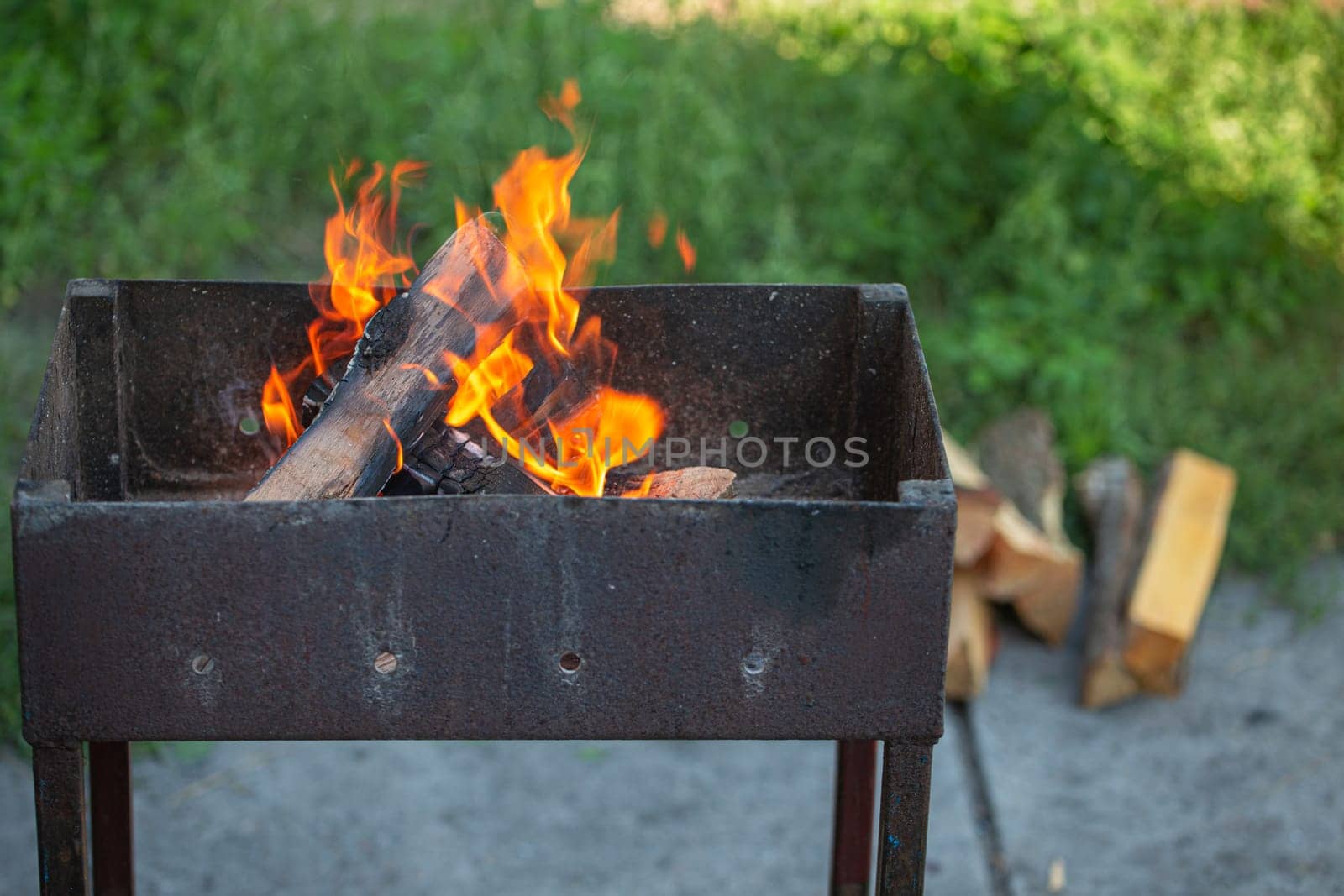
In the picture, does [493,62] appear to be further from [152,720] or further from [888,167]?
[152,720]

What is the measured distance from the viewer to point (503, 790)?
3029 mm

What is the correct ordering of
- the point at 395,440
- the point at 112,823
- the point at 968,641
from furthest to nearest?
1. the point at 968,641
2. the point at 112,823
3. the point at 395,440

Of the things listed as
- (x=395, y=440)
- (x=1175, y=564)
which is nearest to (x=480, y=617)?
(x=395, y=440)

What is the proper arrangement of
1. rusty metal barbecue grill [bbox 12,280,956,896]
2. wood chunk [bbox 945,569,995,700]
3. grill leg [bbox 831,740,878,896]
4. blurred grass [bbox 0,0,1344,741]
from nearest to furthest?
1. rusty metal barbecue grill [bbox 12,280,956,896]
2. grill leg [bbox 831,740,878,896]
3. wood chunk [bbox 945,569,995,700]
4. blurred grass [bbox 0,0,1344,741]

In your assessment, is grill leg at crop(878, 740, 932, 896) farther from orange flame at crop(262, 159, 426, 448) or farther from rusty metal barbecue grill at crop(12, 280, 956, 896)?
orange flame at crop(262, 159, 426, 448)

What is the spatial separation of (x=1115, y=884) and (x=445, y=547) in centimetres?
177

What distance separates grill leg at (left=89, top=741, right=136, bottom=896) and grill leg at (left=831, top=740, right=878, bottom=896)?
1.13 metres

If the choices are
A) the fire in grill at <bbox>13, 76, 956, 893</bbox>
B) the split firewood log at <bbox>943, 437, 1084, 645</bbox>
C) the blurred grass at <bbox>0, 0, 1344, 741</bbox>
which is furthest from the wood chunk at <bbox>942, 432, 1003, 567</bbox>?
the fire in grill at <bbox>13, 76, 956, 893</bbox>

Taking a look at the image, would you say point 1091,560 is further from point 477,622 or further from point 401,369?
point 477,622

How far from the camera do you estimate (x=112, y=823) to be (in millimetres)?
2154

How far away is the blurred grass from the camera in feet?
13.7

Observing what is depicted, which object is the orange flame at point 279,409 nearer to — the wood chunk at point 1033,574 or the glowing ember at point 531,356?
the glowing ember at point 531,356

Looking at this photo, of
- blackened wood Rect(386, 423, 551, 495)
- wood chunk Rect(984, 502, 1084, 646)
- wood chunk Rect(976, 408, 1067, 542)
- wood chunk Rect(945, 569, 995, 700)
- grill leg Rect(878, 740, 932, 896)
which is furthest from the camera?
wood chunk Rect(976, 408, 1067, 542)

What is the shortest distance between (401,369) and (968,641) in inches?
69.1
